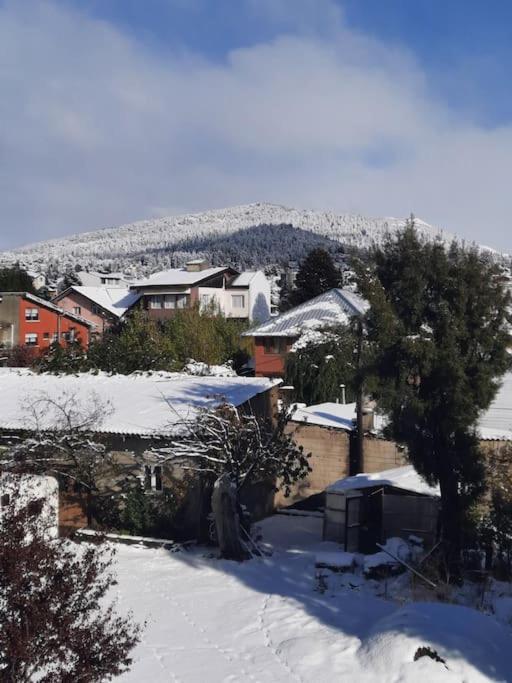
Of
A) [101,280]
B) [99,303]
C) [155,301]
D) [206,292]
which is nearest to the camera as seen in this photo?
[206,292]

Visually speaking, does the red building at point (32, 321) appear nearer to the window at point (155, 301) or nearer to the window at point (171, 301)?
the window at point (155, 301)

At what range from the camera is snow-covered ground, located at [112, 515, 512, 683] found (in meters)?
9.50

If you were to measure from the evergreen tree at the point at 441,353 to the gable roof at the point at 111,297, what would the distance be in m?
51.3

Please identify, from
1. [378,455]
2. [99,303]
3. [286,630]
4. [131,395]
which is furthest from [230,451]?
[99,303]

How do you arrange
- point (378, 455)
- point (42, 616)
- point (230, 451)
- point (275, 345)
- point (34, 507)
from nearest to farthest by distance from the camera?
1. point (42, 616)
2. point (34, 507)
3. point (230, 451)
4. point (378, 455)
5. point (275, 345)

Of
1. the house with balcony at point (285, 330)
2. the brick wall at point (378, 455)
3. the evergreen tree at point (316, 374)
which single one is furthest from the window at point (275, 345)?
the brick wall at point (378, 455)

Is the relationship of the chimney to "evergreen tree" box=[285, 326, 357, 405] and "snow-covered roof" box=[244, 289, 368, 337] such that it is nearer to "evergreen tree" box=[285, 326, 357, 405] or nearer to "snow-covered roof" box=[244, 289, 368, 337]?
"snow-covered roof" box=[244, 289, 368, 337]

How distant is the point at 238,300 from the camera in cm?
6250

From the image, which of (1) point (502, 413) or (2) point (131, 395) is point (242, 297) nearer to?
(1) point (502, 413)

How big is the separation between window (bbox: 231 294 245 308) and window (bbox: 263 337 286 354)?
72.6 feet

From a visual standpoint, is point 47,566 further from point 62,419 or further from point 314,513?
point 314,513

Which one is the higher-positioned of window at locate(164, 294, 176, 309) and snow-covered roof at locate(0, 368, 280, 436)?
window at locate(164, 294, 176, 309)

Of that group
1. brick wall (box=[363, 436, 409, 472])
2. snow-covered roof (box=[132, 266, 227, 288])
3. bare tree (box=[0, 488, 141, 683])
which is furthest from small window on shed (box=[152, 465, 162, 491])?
snow-covered roof (box=[132, 266, 227, 288])

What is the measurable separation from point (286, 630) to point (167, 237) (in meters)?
163
